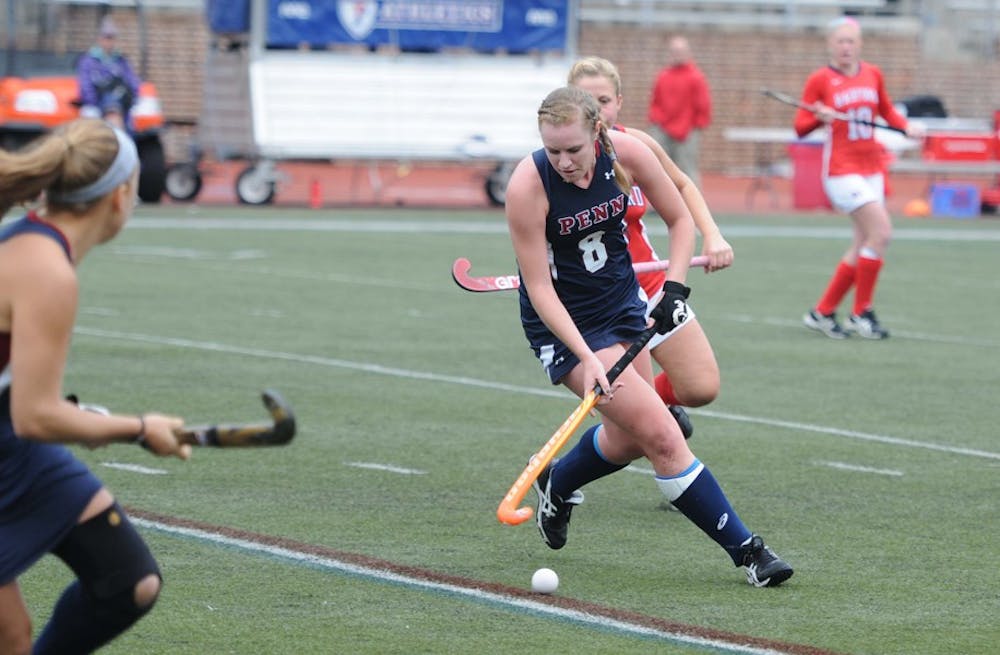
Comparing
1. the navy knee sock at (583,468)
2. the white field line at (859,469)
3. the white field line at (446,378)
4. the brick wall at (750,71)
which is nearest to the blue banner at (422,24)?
the brick wall at (750,71)

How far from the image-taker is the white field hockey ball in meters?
6.01

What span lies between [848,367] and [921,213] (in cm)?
1532

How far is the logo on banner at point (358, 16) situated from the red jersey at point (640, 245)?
1774 cm

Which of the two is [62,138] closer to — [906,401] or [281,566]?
[281,566]

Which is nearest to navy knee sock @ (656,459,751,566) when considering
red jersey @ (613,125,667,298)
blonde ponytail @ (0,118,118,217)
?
red jersey @ (613,125,667,298)

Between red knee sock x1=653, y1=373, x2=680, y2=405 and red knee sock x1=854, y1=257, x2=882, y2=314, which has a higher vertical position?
red knee sock x1=653, y1=373, x2=680, y2=405

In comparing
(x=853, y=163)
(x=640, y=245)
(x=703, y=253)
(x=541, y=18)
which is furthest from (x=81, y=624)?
(x=541, y=18)

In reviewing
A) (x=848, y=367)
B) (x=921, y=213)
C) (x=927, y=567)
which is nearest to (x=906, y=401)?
(x=848, y=367)

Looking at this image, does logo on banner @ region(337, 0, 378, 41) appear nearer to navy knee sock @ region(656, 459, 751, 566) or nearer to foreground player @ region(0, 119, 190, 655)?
navy knee sock @ region(656, 459, 751, 566)

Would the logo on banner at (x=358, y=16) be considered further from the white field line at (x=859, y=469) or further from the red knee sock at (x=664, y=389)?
the red knee sock at (x=664, y=389)

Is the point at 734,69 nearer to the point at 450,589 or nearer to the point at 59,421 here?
the point at 450,589

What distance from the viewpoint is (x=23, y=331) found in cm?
389

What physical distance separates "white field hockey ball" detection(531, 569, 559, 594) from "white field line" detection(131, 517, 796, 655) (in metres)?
0.08

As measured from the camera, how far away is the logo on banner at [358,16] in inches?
969
